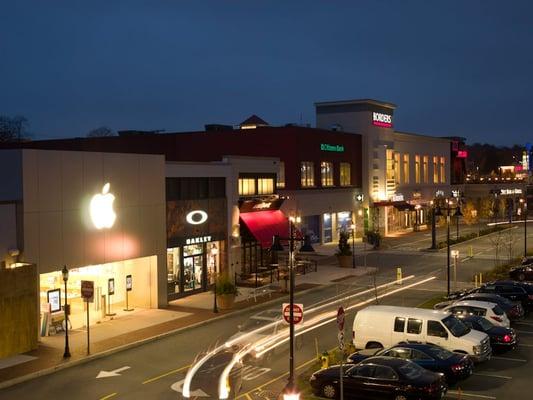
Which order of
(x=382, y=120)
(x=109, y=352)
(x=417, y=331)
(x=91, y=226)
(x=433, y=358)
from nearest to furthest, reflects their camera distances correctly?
(x=433, y=358), (x=417, y=331), (x=109, y=352), (x=91, y=226), (x=382, y=120)

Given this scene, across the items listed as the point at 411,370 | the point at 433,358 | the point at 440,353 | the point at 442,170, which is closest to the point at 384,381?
the point at 411,370

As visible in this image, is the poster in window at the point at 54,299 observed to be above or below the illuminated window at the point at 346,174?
below

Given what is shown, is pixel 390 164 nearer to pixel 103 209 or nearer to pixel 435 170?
pixel 435 170

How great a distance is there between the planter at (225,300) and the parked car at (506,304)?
37.0ft

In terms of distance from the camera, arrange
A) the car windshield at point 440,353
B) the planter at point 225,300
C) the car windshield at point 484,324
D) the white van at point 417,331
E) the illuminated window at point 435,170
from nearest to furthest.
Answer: the car windshield at point 440,353, the white van at point 417,331, the car windshield at point 484,324, the planter at point 225,300, the illuminated window at point 435,170

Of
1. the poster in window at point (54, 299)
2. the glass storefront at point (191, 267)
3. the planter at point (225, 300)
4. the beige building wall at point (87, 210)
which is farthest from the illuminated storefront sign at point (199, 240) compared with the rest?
the poster in window at point (54, 299)

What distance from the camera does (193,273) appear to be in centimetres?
3794

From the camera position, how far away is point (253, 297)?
36.3 m

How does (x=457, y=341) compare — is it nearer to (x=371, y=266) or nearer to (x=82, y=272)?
(x=82, y=272)

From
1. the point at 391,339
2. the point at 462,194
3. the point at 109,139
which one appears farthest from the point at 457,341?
the point at 462,194

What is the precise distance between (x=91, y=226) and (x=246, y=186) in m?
16.0

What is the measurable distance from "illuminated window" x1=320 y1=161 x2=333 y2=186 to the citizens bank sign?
993 centimetres

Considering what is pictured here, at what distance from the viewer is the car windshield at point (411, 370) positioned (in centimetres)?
1795

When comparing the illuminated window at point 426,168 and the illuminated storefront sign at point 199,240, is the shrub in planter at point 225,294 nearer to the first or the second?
the illuminated storefront sign at point 199,240
